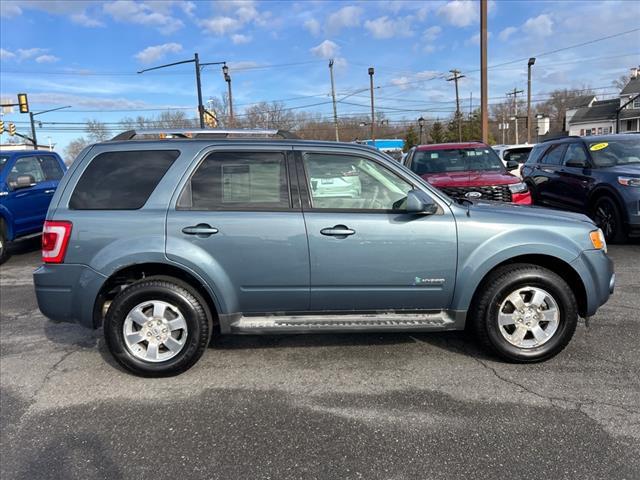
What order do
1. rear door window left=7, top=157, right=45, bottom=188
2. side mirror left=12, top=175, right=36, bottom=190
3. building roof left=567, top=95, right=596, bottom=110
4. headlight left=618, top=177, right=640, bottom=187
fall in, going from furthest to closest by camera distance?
building roof left=567, top=95, right=596, bottom=110, rear door window left=7, top=157, right=45, bottom=188, side mirror left=12, top=175, right=36, bottom=190, headlight left=618, top=177, right=640, bottom=187

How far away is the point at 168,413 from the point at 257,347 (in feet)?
3.86

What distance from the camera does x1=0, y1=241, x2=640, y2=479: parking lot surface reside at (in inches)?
104

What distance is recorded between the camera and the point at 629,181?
286 inches

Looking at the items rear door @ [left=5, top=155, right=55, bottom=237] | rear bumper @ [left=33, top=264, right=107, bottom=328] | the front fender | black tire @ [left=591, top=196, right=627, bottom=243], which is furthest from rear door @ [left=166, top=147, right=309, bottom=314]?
rear door @ [left=5, top=155, right=55, bottom=237]

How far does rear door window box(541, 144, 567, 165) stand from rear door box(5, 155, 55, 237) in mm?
10155

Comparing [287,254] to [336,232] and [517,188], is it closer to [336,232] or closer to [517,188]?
[336,232]

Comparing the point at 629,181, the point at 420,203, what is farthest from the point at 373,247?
the point at 629,181

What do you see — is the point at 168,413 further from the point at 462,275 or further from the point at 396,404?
the point at 462,275

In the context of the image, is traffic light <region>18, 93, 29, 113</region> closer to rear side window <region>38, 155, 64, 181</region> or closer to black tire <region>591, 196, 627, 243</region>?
rear side window <region>38, 155, 64, 181</region>

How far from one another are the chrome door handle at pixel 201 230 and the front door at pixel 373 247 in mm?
733

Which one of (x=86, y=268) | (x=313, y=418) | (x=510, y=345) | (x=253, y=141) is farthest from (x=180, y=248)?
(x=510, y=345)

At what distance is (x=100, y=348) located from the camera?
4375 mm

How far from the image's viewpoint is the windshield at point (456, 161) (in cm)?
870

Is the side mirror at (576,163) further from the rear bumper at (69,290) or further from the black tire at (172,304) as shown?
the rear bumper at (69,290)
